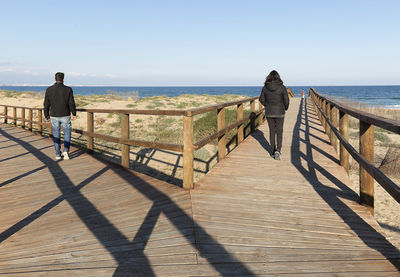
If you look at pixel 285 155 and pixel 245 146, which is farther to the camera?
pixel 245 146

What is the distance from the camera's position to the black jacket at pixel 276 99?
6570 mm

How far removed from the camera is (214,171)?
539 centimetres

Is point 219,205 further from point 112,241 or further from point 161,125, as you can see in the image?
point 161,125

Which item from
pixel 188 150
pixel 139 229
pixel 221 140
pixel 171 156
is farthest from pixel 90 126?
pixel 139 229

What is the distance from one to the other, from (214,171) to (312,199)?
1.84m

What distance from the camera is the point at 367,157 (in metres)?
3.60

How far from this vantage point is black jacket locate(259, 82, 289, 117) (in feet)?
21.6

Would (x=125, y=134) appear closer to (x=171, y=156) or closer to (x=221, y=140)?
(x=221, y=140)

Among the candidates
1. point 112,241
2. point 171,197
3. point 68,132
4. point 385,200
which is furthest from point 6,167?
point 385,200

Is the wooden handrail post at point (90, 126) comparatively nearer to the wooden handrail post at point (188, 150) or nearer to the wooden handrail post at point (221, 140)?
the wooden handrail post at point (221, 140)

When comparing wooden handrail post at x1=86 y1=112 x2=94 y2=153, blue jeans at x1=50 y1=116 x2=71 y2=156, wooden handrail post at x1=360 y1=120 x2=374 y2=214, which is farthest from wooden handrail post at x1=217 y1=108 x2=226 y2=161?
blue jeans at x1=50 y1=116 x2=71 y2=156

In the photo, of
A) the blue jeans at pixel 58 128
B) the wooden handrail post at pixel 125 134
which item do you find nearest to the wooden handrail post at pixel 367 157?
the wooden handrail post at pixel 125 134

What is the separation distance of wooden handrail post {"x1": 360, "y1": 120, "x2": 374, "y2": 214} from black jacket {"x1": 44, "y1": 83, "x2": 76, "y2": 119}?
18.7ft

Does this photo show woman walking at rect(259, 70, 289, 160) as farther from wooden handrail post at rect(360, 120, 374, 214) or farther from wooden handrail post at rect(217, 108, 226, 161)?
wooden handrail post at rect(360, 120, 374, 214)
